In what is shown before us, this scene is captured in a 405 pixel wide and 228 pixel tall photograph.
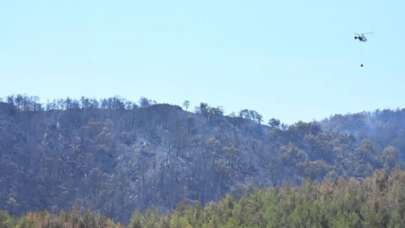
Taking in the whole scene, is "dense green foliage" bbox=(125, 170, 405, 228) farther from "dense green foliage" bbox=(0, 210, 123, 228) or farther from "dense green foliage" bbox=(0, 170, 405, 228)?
"dense green foliage" bbox=(0, 210, 123, 228)

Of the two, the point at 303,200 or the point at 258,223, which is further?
the point at 303,200

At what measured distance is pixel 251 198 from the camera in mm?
169875

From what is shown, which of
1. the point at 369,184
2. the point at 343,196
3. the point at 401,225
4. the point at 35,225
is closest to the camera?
the point at 401,225

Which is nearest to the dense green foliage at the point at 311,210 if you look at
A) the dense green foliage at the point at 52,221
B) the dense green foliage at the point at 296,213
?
the dense green foliage at the point at 296,213

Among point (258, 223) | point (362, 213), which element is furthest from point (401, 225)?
point (258, 223)

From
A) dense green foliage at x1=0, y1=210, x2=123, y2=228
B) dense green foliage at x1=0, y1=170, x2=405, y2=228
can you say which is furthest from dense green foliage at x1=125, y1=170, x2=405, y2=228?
dense green foliage at x1=0, y1=210, x2=123, y2=228

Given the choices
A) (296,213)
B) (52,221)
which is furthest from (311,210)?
(52,221)

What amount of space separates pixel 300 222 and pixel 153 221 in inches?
1452

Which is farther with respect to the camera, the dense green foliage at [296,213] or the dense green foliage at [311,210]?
the dense green foliage at [296,213]

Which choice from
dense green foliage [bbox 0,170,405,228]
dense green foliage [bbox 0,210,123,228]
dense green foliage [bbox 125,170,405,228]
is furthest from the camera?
dense green foliage [bbox 0,210,123,228]

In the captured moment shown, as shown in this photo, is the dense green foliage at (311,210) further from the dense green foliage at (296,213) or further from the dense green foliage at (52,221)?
the dense green foliage at (52,221)

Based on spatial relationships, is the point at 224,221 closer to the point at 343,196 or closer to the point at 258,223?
the point at 258,223

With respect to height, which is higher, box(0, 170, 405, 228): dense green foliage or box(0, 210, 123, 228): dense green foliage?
box(0, 170, 405, 228): dense green foliage

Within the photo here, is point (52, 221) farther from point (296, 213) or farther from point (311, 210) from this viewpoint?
point (311, 210)
